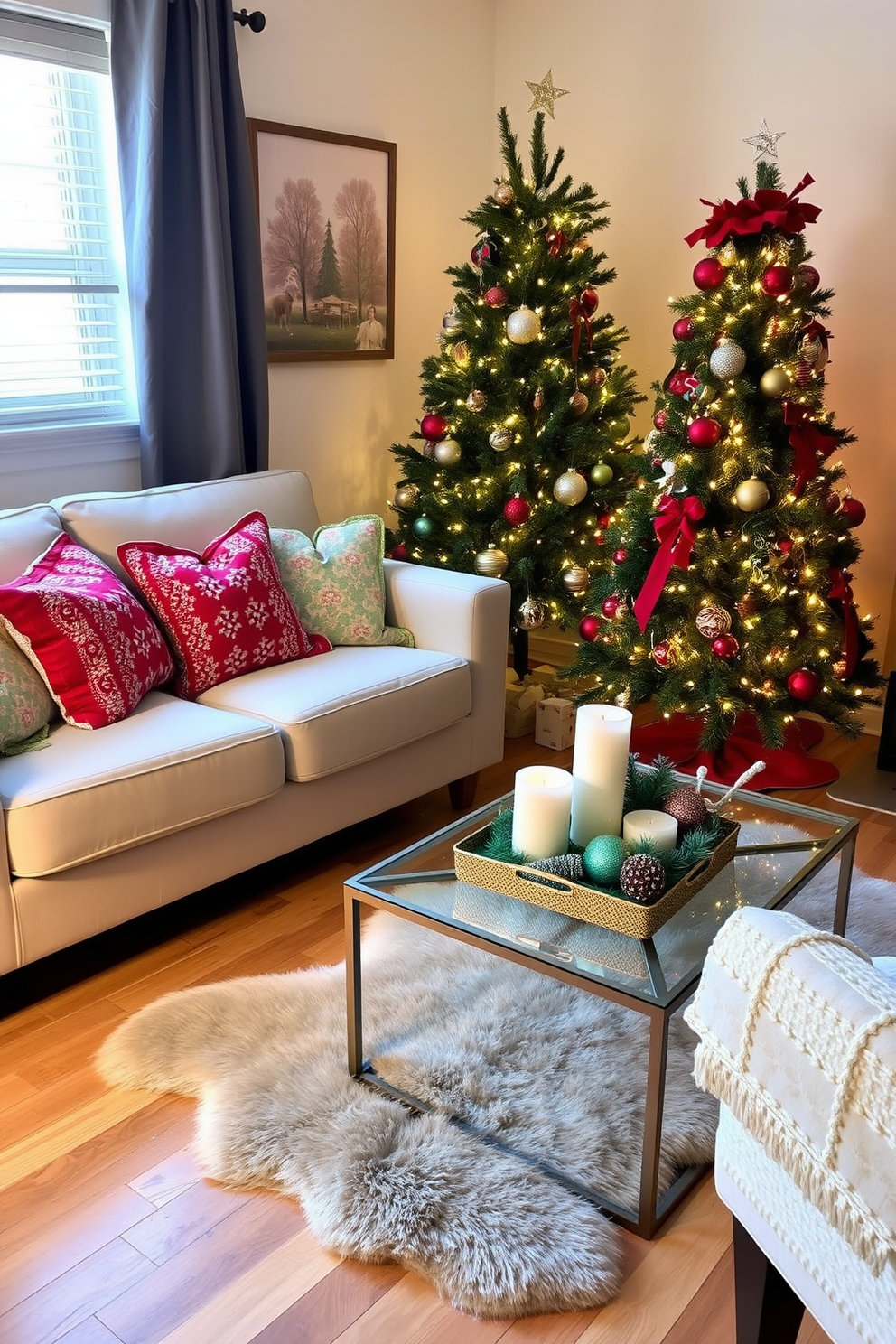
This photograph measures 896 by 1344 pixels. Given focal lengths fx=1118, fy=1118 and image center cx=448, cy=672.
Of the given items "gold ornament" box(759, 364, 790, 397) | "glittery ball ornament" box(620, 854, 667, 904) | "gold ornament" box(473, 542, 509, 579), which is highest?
"gold ornament" box(759, 364, 790, 397)

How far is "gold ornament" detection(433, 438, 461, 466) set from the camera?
3693mm

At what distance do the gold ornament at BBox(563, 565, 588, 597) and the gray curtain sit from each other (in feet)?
3.60

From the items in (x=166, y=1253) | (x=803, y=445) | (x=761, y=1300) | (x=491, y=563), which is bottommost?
(x=166, y=1253)

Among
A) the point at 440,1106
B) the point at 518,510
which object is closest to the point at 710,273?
the point at 518,510

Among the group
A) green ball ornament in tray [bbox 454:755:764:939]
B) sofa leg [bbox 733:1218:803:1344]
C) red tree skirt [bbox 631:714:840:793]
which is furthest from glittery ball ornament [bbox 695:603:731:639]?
sofa leg [bbox 733:1218:803:1344]

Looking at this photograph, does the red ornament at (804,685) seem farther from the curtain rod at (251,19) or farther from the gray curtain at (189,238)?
the curtain rod at (251,19)

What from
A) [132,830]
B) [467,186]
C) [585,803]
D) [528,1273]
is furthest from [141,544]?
[467,186]

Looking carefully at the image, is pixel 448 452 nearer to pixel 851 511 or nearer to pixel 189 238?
pixel 189 238

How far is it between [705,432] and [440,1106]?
2.00 metres

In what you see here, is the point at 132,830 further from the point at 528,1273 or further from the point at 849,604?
the point at 849,604

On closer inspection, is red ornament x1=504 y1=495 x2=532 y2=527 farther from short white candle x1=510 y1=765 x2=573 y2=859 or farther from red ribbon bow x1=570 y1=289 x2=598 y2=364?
short white candle x1=510 y1=765 x2=573 y2=859

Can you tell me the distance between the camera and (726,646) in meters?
3.21

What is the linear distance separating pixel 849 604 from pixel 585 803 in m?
1.76

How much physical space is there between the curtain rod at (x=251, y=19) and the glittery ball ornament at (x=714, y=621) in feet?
7.28
